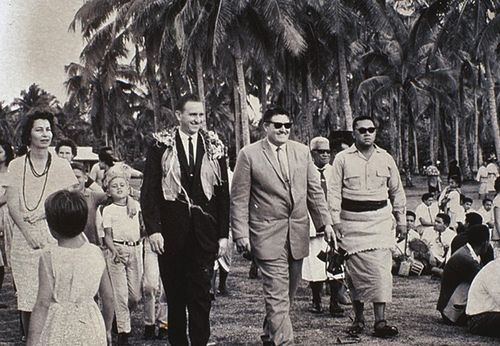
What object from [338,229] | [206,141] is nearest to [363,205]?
[338,229]

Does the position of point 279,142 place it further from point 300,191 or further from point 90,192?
point 90,192

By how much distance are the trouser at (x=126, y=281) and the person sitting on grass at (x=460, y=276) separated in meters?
3.10

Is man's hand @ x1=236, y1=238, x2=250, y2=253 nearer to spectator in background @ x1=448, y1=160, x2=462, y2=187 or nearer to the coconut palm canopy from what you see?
spectator in background @ x1=448, y1=160, x2=462, y2=187

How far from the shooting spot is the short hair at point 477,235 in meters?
7.70

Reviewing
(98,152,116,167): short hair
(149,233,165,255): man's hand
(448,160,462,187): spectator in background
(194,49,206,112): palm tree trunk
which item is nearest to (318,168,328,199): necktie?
(98,152,116,167): short hair

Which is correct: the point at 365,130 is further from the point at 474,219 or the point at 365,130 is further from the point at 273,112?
the point at 474,219

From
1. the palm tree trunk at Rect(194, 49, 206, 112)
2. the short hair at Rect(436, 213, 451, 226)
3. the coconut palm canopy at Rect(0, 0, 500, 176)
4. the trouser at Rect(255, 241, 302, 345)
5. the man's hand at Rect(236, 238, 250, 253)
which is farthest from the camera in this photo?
the palm tree trunk at Rect(194, 49, 206, 112)

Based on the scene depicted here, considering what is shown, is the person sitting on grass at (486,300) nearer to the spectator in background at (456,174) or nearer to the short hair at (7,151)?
the short hair at (7,151)

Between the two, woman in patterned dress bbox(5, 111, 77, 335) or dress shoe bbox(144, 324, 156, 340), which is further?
dress shoe bbox(144, 324, 156, 340)

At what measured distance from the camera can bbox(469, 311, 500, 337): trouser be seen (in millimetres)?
6742

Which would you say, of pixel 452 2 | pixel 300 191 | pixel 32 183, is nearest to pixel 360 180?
pixel 300 191

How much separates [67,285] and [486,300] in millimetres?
4465

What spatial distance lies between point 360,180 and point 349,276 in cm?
96

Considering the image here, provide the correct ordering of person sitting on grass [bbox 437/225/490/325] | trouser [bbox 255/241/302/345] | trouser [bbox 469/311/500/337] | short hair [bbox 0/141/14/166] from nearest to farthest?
trouser [bbox 255/241/302/345]
trouser [bbox 469/311/500/337]
person sitting on grass [bbox 437/225/490/325]
short hair [bbox 0/141/14/166]
